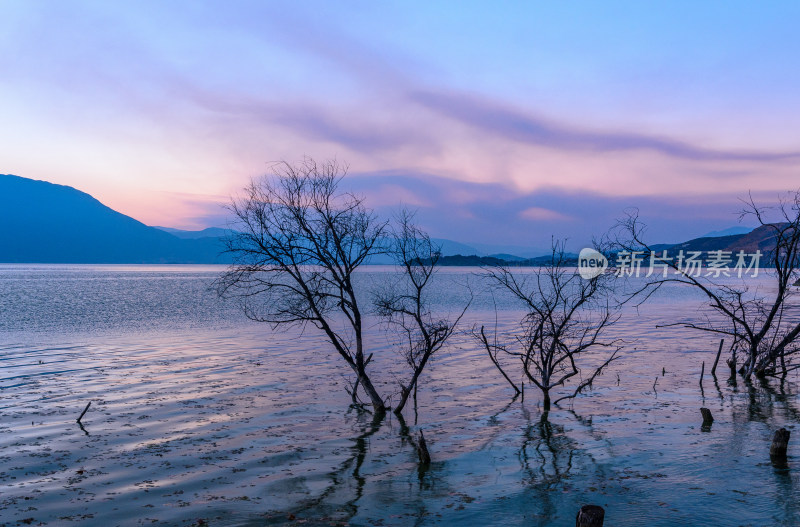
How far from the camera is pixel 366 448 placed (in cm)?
1777

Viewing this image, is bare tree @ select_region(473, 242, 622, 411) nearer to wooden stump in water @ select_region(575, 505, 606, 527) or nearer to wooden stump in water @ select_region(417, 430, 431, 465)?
wooden stump in water @ select_region(417, 430, 431, 465)

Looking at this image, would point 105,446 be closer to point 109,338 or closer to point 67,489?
point 67,489

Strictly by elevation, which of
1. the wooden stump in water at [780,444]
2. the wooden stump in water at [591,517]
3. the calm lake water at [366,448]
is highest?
the wooden stump in water at [591,517]

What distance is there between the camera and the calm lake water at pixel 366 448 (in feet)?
41.1

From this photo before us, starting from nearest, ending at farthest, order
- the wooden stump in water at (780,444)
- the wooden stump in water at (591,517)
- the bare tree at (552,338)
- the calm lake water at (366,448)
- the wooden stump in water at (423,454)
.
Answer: the wooden stump in water at (591,517) → the calm lake water at (366,448) → the wooden stump in water at (780,444) → the wooden stump in water at (423,454) → the bare tree at (552,338)

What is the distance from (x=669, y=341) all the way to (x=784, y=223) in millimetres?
20066

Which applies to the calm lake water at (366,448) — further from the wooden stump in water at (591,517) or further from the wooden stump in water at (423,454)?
the wooden stump in water at (591,517)

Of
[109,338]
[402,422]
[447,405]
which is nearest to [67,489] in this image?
[402,422]

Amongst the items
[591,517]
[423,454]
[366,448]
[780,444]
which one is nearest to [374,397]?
[366,448]

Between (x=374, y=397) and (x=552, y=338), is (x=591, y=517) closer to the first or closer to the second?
(x=374, y=397)

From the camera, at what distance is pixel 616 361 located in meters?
34.6

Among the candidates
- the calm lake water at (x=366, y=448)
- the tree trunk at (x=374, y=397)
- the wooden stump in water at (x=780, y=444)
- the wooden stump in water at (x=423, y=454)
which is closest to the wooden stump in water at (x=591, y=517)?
the calm lake water at (x=366, y=448)

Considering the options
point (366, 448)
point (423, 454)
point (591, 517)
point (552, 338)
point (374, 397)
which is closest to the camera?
point (591, 517)

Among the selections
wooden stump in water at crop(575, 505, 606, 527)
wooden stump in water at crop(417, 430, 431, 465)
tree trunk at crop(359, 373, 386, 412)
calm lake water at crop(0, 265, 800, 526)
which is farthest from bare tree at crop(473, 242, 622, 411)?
wooden stump in water at crop(575, 505, 606, 527)
